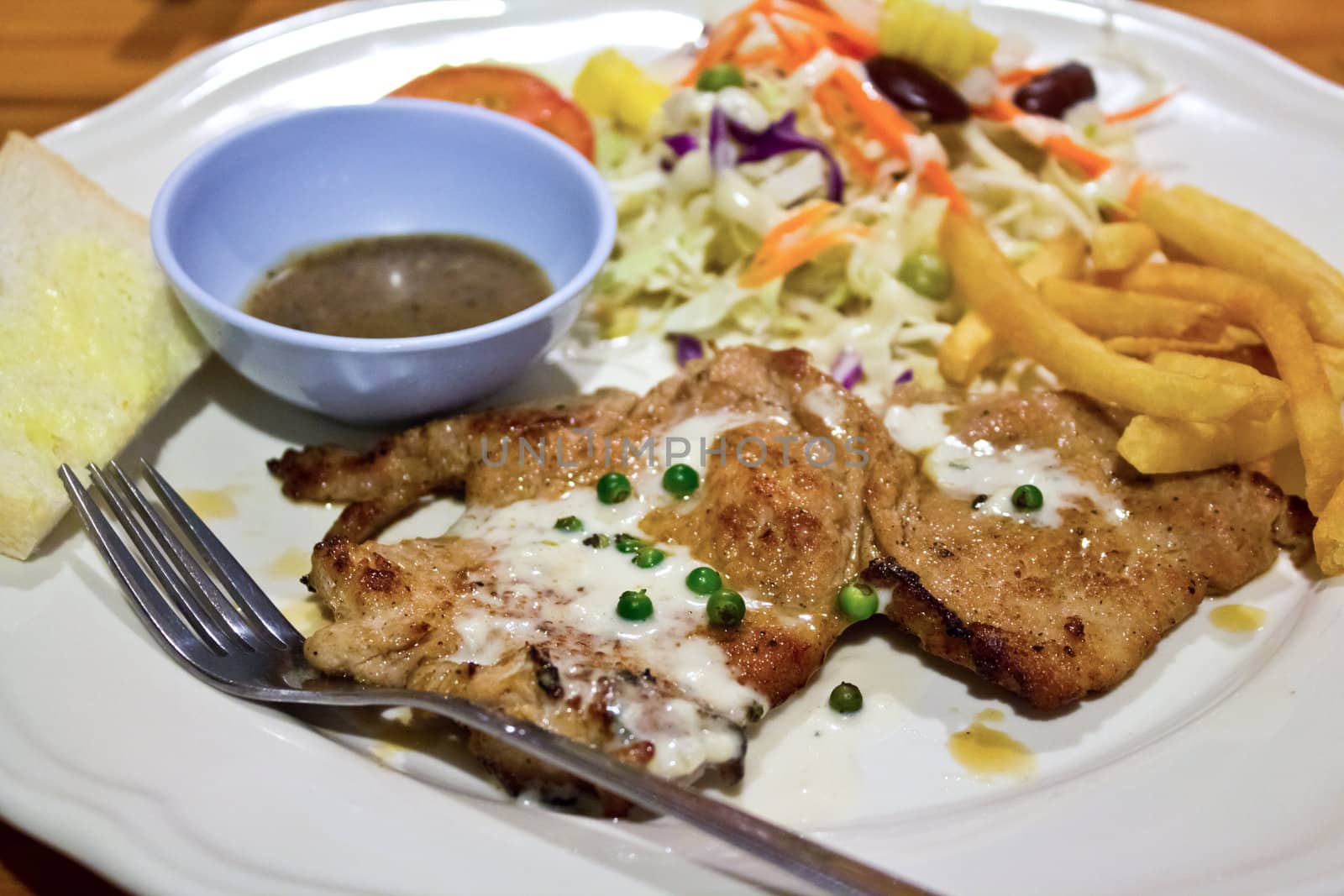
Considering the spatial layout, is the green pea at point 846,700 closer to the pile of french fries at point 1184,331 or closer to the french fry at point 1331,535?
the pile of french fries at point 1184,331

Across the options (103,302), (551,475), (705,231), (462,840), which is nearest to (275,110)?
(103,302)

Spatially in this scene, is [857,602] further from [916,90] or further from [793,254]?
[916,90]

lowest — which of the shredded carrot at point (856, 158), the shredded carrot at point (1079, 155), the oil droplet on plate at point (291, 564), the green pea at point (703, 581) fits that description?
the oil droplet on plate at point (291, 564)

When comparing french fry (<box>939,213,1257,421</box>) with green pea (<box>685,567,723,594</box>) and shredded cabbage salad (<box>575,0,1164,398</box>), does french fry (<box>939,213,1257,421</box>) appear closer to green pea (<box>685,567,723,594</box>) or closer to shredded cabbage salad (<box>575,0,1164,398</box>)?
shredded cabbage salad (<box>575,0,1164,398</box>)

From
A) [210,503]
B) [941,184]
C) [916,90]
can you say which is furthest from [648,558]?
[916,90]

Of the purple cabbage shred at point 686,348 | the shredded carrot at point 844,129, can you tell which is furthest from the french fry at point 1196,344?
the purple cabbage shred at point 686,348

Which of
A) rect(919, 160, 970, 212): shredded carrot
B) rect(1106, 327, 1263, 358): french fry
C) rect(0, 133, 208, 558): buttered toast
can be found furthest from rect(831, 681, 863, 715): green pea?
rect(919, 160, 970, 212): shredded carrot
